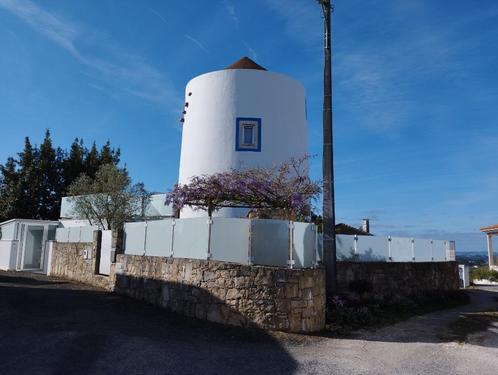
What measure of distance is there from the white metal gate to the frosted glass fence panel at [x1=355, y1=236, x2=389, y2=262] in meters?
8.74

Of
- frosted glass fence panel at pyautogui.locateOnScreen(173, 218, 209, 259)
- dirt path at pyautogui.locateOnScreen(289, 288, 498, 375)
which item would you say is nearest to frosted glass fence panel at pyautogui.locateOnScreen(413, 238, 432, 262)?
dirt path at pyautogui.locateOnScreen(289, 288, 498, 375)

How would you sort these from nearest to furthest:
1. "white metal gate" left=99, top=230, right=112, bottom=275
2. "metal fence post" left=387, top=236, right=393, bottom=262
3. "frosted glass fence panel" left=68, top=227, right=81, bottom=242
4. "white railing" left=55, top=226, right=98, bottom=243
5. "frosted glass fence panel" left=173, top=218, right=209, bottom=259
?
1. "frosted glass fence panel" left=173, top=218, right=209, bottom=259
2. "metal fence post" left=387, top=236, right=393, bottom=262
3. "white metal gate" left=99, top=230, right=112, bottom=275
4. "white railing" left=55, top=226, right=98, bottom=243
5. "frosted glass fence panel" left=68, top=227, right=81, bottom=242

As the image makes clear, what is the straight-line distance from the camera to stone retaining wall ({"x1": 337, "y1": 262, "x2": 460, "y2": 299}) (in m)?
13.9

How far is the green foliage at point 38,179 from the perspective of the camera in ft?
114

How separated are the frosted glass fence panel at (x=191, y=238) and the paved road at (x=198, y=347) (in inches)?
60.4

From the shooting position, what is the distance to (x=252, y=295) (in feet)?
30.8

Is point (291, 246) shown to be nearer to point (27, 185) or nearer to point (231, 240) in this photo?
point (231, 240)

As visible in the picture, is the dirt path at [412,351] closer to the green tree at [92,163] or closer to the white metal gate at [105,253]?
the white metal gate at [105,253]

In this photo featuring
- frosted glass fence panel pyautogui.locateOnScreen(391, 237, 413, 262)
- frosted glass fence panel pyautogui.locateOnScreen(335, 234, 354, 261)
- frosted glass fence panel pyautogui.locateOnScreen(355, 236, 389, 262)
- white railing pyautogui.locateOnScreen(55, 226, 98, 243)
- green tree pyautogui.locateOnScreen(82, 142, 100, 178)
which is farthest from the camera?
green tree pyautogui.locateOnScreen(82, 142, 100, 178)

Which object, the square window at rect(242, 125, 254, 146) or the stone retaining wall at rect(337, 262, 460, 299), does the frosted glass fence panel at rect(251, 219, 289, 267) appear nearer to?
the stone retaining wall at rect(337, 262, 460, 299)

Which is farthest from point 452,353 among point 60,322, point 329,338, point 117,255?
point 117,255

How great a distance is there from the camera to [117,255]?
15.1 metres

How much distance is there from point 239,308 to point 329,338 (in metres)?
1.95

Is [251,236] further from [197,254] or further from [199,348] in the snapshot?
[199,348]
